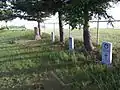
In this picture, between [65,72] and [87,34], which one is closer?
[65,72]

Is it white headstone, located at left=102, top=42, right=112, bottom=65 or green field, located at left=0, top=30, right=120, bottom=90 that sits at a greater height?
white headstone, located at left=102, top=42, right=112, bottom=65

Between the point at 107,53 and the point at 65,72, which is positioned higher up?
the point at 107,53

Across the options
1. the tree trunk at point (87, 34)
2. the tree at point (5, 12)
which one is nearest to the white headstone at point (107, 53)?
the tree trunk at point (87, 34)

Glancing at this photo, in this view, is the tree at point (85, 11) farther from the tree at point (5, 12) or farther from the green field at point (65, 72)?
the tree at point (5, 12)

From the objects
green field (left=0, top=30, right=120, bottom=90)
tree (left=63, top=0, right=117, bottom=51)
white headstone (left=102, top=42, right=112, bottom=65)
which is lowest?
green field (left=0, top=30, right=120, bottom=90)

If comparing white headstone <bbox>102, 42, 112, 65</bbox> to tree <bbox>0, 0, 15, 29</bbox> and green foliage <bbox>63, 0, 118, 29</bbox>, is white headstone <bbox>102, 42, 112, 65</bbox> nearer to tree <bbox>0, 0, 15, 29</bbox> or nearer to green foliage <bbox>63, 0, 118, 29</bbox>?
green foliage <bbox>63, 0, 118, 29</bbox>

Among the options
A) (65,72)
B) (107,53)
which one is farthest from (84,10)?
(65,72)

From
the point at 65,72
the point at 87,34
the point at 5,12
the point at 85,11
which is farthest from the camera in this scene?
the point at 5,12

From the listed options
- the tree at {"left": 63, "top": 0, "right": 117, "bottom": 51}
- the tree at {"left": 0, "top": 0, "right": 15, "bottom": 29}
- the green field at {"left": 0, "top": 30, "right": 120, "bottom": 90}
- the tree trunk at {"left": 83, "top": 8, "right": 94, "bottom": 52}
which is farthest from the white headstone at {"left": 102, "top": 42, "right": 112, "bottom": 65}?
the tree at {"left": 0, "top": 0, "right": 15, "bottom": 29}

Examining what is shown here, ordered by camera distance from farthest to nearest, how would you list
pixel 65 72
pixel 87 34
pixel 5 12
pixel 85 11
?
pixel 5 12 < pixel 87 34 < pixel 85 11 < pixel 65 72

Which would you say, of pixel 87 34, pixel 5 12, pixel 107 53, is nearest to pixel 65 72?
pixel 107 53

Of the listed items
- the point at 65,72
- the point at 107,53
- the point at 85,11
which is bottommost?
the point at 65,72

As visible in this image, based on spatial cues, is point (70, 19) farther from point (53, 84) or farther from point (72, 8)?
point (53, 84)

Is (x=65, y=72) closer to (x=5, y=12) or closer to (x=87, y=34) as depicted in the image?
(x=87, y=34)
